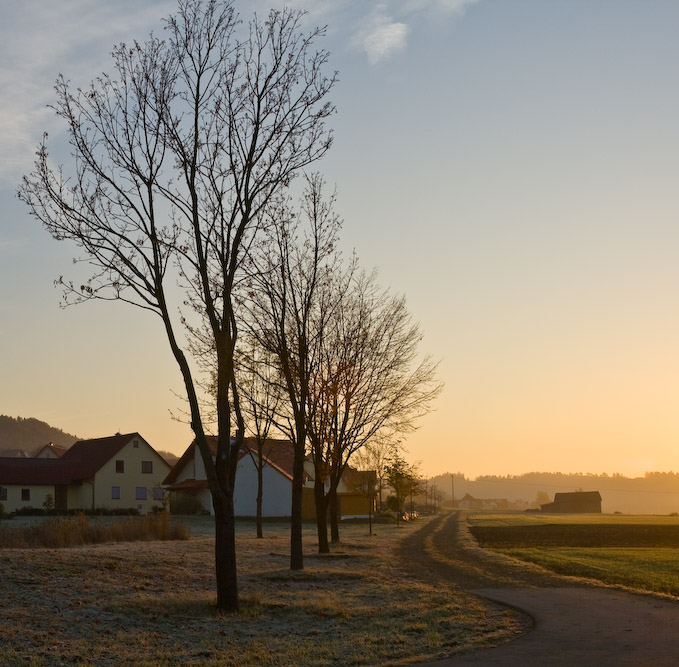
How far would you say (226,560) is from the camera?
1528 centimetres

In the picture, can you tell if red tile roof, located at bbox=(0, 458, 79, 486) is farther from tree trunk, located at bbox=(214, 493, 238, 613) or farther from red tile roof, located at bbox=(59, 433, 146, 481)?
tree trunk, located at bbox=(214, 493, 238, 613)

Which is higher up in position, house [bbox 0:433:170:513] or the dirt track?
house [bbox 0:433:170:513]

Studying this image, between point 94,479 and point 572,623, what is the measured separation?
58.2 meters

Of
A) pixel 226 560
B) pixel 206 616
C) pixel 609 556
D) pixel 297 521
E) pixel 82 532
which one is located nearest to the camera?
pixel 206 616

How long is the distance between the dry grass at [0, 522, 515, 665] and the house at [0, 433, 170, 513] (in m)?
47.9

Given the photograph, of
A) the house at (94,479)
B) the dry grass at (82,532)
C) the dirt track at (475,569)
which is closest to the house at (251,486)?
the house at (94,479)

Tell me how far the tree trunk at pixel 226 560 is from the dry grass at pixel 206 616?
321 millimetres

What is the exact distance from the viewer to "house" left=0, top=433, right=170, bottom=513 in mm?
66375

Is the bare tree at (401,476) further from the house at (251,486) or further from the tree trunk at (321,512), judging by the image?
the tree trunk at (321,512)

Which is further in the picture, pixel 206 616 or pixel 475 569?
pixel 475 569

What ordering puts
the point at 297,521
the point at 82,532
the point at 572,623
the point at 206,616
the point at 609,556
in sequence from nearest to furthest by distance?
1. the point at 572,623
2. the point at 206,616
3. the point at 297,521
4. the point at 82,532
5. the point at 609,556

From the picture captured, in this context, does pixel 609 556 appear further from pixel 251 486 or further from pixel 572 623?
pixel 251 486

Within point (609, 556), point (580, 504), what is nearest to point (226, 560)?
point (609, 556)

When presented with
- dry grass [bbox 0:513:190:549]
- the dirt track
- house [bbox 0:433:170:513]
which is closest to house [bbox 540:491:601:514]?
house [bbox 0:433:170:513]
